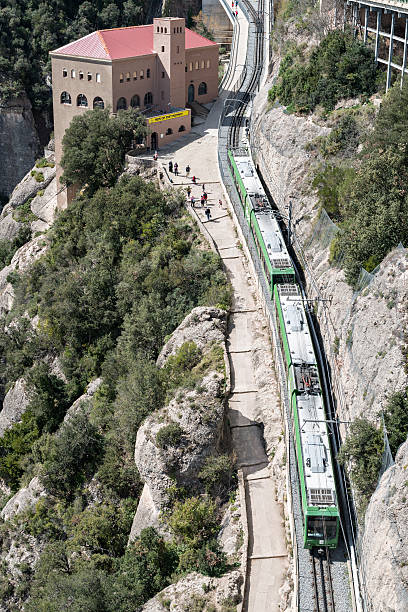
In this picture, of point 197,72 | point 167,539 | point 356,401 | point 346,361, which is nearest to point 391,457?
point 356,401

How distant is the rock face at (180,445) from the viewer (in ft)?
114

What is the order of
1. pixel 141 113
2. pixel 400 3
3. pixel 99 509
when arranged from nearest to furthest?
pixel 99 509
pixel 400 3
pixel 141 113

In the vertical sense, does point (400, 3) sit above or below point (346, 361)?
above

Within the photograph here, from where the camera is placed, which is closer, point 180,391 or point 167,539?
point 167,539

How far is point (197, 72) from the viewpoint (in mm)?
78000

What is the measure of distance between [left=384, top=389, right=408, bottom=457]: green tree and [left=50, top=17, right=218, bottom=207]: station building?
4461cm

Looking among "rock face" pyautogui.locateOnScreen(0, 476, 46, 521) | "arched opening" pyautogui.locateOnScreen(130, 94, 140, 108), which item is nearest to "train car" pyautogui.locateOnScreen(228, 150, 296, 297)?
"arched opening" pyautogui.locateOnScreen(130, 94, 140, 108)

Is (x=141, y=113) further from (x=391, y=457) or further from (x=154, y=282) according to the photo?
(x=391, y=457)

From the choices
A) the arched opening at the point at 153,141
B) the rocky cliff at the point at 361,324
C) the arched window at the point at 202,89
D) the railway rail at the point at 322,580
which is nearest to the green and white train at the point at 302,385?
the railway rail at the point at 322,580

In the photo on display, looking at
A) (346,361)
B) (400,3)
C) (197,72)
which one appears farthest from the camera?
(197,72)

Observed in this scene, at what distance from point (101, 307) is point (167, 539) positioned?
20.9 metres

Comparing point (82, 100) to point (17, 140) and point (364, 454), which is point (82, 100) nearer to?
point (17, 140)

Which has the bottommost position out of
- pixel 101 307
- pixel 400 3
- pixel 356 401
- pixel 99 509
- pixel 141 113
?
pixel 99 509

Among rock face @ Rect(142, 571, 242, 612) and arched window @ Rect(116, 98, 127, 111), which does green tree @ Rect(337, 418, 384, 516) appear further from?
arched window @ Rect(116, 98, 127, 111)
